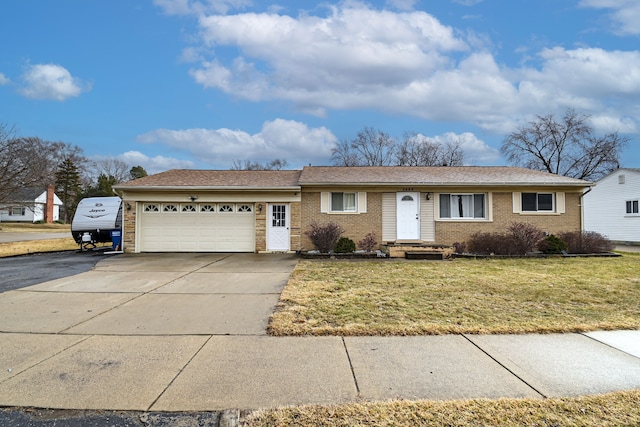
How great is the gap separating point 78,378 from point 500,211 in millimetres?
14981

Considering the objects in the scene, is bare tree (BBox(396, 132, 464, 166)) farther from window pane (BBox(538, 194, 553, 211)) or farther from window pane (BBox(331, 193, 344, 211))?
window pane (BBox(331, 193, 344, 211))

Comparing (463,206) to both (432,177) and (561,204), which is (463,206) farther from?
(561,204)

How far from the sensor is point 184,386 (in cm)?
324

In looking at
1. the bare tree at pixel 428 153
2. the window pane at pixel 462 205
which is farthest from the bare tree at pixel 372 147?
the window pane at pixel 462 205

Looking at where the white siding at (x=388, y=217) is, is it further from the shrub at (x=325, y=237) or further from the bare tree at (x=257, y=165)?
the bare tree at (x=257, y=165)

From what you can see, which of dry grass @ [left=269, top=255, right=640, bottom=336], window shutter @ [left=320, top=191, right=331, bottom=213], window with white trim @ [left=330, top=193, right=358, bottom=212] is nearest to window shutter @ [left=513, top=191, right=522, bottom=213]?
dry grass @ [left=269, top=255, right=640, bottom=336]

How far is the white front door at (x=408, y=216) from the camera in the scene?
14.4m

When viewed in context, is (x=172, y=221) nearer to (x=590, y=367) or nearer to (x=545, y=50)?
(x=590, y=367)

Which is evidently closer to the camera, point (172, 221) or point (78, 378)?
point (78, 378)

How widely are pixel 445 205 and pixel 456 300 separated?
8954mm

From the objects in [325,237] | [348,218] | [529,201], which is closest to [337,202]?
[348,218]

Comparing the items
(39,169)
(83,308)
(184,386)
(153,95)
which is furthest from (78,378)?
(39,169)

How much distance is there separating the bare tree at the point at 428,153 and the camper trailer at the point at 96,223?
28.3 meters

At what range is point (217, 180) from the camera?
15.5m
